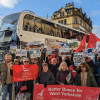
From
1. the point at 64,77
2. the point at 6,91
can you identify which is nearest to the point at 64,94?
the point at 64,77

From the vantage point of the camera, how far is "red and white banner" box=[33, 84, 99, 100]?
369cm

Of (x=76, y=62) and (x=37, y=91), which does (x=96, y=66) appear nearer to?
(x=76, y=62)

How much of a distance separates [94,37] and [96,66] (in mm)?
2798

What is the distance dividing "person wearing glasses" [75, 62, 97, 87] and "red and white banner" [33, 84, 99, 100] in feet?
0.48

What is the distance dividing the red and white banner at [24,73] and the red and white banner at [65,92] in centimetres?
52

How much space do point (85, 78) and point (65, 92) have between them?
0.73 meters

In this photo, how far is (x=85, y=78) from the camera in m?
3.82

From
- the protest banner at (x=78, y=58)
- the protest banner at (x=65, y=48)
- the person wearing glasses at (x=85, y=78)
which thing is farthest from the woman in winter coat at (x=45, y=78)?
the protest banner at (x=65, y=48)

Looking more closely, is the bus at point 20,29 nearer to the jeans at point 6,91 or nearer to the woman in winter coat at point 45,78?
the jeans at point 6,91

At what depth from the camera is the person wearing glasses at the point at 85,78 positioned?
12.4ft

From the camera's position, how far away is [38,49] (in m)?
6.37

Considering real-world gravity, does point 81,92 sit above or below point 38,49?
below

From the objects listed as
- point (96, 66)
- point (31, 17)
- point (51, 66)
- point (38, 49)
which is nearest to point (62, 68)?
point (51, 66)

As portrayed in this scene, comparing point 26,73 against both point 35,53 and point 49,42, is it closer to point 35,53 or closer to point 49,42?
point 35,53
